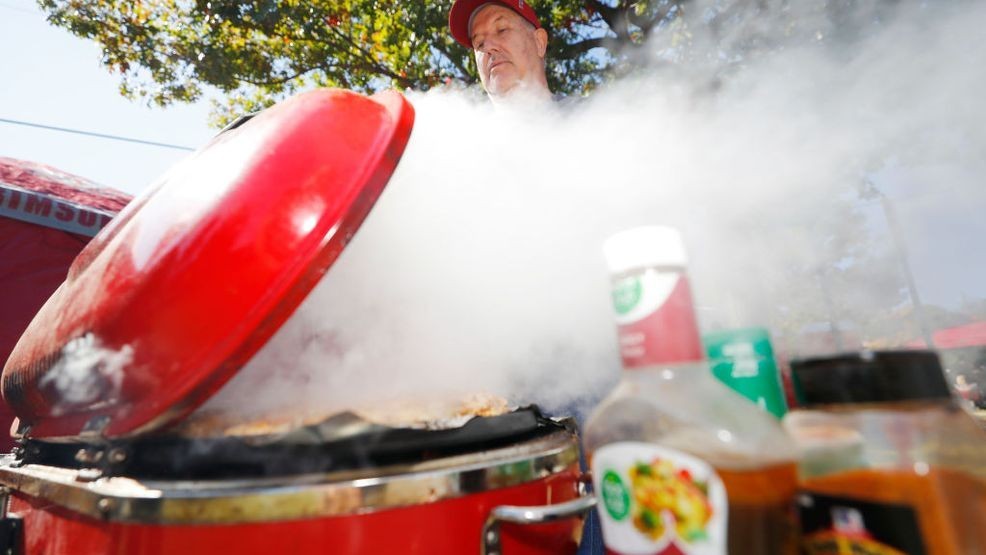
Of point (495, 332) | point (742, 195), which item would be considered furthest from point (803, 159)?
point (495, 332)

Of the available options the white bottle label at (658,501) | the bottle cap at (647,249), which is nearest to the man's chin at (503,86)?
the bottle cap at (647,249)

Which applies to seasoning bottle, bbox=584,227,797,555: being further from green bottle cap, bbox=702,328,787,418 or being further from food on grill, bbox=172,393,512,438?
food on grill, bbox=172,393,512,438

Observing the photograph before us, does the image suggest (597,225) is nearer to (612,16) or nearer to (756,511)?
(756,511)

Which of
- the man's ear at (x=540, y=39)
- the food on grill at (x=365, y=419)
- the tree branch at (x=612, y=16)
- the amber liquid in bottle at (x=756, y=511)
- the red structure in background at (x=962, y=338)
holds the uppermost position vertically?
the tree branch at (x=612, y=16)

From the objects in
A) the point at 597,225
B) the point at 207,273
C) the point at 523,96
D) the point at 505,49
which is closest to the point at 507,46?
the point at 505,49

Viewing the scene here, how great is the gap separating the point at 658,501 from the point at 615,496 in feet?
0.21

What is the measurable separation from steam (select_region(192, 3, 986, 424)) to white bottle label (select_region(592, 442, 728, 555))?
648 mm

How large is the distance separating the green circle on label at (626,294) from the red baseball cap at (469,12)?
9.13ft

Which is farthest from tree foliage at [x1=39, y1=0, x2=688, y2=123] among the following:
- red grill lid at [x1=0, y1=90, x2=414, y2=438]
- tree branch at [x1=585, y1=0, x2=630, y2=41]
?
red grill lid at [x1=0, y1=90, x2=414, y2=438]

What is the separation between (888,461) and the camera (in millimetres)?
534

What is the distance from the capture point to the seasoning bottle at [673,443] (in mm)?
565

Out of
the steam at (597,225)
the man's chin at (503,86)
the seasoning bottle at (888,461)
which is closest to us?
the seasoning bottle at (888,461)

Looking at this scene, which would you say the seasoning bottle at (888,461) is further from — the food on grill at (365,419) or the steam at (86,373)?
the steam at (86,373)

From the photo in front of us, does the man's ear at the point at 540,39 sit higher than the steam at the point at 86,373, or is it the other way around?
the man's ear at the point at 540,39
